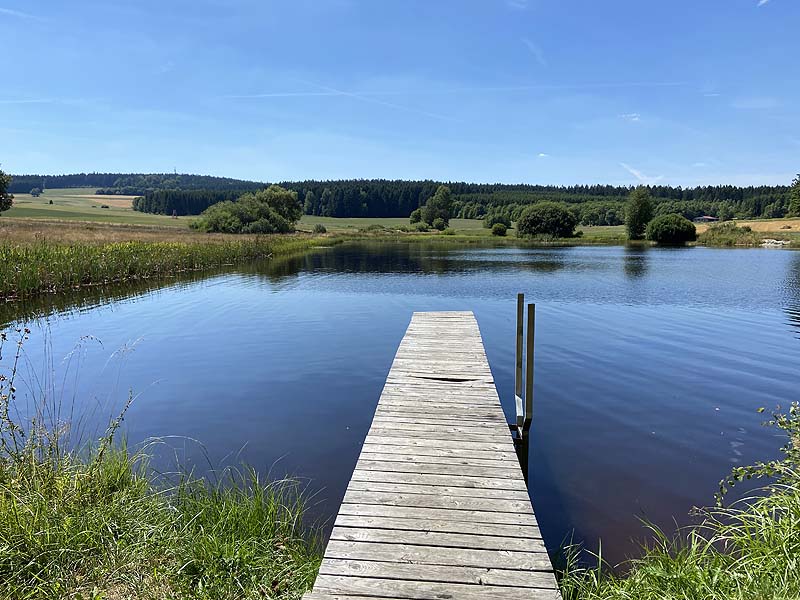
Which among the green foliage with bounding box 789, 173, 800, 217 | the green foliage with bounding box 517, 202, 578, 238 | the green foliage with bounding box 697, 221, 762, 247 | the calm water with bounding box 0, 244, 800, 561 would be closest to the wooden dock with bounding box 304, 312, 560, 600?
the calm water with bounding box 0, 244, 800, 561

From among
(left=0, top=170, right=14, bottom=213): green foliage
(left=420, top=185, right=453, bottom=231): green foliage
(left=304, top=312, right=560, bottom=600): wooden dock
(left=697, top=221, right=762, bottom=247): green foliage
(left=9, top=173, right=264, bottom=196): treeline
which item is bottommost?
(left=304, top=312, right=560, bottom=600): wooden dock

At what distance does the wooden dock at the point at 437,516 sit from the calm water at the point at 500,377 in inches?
39.6

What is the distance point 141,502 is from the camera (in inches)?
192

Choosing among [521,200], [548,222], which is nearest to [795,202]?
[548,222]

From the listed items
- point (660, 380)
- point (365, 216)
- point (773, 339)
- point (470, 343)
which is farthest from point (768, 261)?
point (365, 216)

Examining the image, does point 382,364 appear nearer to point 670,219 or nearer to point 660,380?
point 660,380

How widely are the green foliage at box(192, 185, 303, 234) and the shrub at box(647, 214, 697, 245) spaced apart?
53.0 metres

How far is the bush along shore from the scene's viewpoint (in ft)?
12.3

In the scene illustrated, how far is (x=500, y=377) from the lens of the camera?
11.4 meters

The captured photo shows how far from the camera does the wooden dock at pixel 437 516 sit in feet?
11.5

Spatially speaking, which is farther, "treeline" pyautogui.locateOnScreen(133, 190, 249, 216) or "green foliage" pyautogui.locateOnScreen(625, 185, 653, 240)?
"treeline" pyautogui.locateOnScreen(133, 190, 249, 216)

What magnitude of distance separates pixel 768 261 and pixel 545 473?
141 feet

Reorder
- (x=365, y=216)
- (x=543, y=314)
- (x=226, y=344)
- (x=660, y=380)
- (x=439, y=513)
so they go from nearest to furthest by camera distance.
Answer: (x=439, y=513) → (x=660, y=380) → (x=226, y=344) → (x=543, y=314) → (x=365, y=216)

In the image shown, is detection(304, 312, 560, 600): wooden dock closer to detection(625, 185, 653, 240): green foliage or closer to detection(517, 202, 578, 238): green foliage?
detection(625, 185, 653, 240): green foliage
